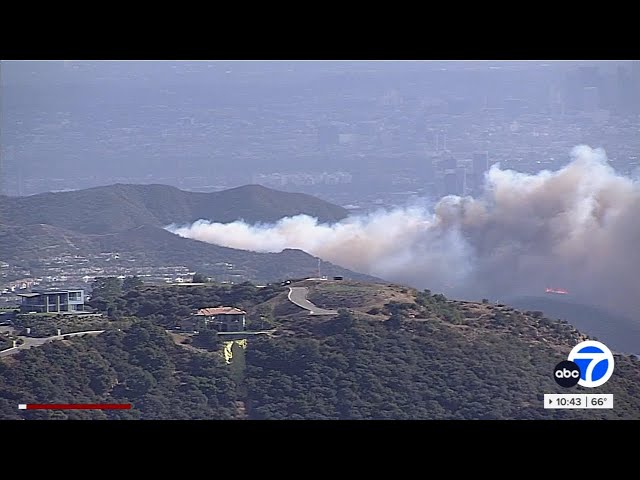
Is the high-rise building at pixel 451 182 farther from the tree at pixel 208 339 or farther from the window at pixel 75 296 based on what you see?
the window at pixel 75 296

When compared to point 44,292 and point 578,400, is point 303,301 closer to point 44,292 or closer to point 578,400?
point 44,292

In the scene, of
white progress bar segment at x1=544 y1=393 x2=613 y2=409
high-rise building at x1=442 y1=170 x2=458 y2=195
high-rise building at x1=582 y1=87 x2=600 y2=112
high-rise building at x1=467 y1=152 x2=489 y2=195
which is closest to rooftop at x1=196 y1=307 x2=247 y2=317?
high-rise building at x1=442 y1=170 x2=458 y2=195

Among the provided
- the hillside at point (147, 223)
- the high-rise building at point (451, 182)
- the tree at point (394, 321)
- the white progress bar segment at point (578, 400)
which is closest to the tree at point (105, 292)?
the hillside at point (147, 223)

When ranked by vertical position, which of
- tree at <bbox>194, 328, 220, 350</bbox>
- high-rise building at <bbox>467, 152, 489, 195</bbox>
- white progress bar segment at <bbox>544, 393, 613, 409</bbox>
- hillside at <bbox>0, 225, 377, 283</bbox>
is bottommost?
white progress bar segment at <bbox>544, 393, 613, 409</bbox>

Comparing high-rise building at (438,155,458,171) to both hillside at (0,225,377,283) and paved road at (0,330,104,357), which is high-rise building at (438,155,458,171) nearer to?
Result: hillside at (0,225,377,283)

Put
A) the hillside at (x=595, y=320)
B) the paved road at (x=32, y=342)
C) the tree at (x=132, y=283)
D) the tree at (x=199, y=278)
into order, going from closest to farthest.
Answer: the hillside at (x=595, y=320) → the paved road at (x=32, y=342) → the tree at (x=132, y=283) → the tree at (x=199, y=278)
